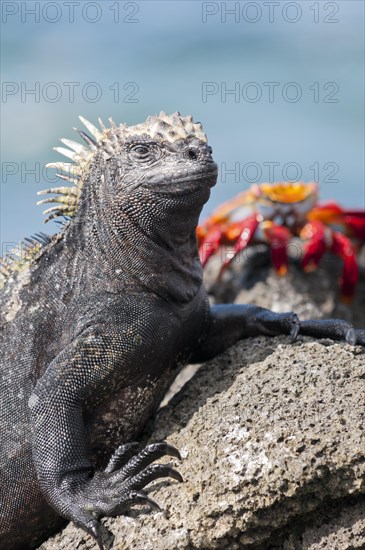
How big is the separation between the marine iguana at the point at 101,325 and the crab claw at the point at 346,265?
15.0 feet

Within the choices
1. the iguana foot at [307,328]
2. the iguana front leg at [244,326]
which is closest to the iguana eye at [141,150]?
the iguana front leg at [244,326]

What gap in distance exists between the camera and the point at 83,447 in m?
6.13

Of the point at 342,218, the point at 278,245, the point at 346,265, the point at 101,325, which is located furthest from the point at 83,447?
the point at 342,218

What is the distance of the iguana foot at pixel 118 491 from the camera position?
19.2 ft

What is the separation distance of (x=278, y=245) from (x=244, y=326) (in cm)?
427

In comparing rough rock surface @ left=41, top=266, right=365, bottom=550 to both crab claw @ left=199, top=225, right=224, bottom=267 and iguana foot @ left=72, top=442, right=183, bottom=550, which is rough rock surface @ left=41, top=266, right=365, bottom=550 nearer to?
iguana foot @ left=72, top=442, right=183, bottom=550

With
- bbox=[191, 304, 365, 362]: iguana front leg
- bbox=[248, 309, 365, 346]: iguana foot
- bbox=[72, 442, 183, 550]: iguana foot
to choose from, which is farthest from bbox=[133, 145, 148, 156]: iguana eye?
bbox=[72, 442, 183, 550]: iguana foot

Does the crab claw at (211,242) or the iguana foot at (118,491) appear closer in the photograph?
the iguana foot at (118,491)

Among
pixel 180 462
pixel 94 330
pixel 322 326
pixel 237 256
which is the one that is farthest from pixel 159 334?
pixel 237 256

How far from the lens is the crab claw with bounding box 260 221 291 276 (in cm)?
1143

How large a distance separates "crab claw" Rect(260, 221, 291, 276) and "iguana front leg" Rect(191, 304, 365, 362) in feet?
13.1

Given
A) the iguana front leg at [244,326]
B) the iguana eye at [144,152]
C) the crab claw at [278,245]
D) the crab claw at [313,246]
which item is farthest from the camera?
the crab claw at [313,246]

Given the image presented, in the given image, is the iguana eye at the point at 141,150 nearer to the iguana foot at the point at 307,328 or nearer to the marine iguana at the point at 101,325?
the marine iguana at the point at 101,325

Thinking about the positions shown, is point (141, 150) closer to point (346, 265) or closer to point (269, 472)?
point (269, 472)
